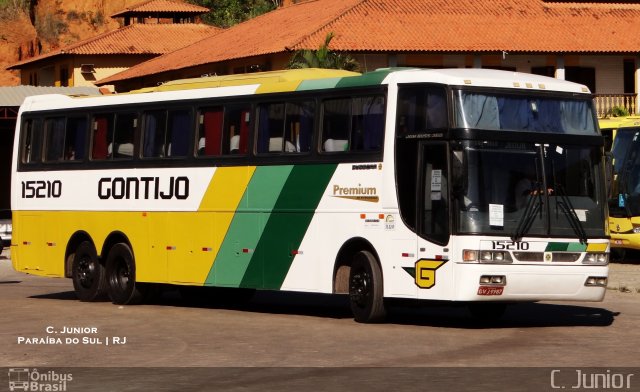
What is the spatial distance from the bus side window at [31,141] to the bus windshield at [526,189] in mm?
10011

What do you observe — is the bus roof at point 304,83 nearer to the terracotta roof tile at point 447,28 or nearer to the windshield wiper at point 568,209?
the windshield wiper at point 568,209

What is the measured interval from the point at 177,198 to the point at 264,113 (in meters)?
2.34

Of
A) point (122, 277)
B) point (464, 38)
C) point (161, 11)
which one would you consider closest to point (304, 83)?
point (122, 277)

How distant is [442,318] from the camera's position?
2100cm

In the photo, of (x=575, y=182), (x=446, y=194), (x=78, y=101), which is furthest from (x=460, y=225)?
(x=78, y=101)

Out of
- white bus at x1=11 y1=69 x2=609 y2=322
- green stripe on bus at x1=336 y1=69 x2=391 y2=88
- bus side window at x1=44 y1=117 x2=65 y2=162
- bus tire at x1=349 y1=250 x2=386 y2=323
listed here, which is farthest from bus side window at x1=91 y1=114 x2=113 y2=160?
bus tire at x1=349 y1=250 x2=386 y2=323

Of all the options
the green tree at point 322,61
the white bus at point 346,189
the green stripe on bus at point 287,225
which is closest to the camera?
the white bus at point 346,189

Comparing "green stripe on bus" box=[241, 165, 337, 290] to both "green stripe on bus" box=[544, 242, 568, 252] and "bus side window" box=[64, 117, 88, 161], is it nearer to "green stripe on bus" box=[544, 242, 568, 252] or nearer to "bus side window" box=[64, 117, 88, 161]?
"green stripe on bus" box=[544, 242, 568, 252]

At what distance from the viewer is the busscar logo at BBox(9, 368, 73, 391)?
12.7 metres

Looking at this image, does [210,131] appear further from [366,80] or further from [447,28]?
[447,28]

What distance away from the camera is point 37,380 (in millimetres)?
13242

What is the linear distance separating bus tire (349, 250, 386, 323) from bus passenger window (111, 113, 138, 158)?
222 inches

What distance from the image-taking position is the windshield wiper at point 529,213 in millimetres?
18422

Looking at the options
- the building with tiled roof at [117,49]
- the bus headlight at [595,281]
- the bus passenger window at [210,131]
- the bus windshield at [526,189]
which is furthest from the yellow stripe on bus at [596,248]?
the building with tiled roof at [117,49]
